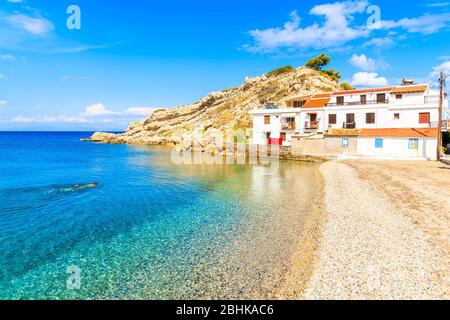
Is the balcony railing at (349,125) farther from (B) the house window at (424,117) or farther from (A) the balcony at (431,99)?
(A) the balcony at (431,99)

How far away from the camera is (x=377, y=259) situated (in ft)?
36.8

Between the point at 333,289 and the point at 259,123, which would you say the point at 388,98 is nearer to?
the point at 259,123

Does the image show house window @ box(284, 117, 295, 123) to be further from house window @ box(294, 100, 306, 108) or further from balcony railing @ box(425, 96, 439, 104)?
balcony railing @ box(425, 96, 439, 104)

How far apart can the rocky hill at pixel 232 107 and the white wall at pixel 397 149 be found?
1112 inches

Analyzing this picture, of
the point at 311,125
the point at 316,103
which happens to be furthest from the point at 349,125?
the point at 316,103

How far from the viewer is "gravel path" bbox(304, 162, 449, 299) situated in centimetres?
911

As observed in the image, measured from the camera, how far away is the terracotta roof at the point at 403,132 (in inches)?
1554

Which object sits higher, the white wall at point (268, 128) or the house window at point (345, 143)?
the white wall at point (268, 128)

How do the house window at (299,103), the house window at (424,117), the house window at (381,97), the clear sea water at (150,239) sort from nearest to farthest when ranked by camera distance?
the clear sea water at (150,239), the house window at (424,117), the house window at (381,97), the house window at (299,103)

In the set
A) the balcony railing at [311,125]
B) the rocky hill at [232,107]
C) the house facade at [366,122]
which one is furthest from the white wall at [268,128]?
the rocky hill at [232,107]

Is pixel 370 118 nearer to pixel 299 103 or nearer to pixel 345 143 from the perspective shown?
pixel 345 143

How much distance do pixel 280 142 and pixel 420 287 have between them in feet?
156

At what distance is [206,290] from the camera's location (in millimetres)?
9992

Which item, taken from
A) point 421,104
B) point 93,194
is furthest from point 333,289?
point 421,104
